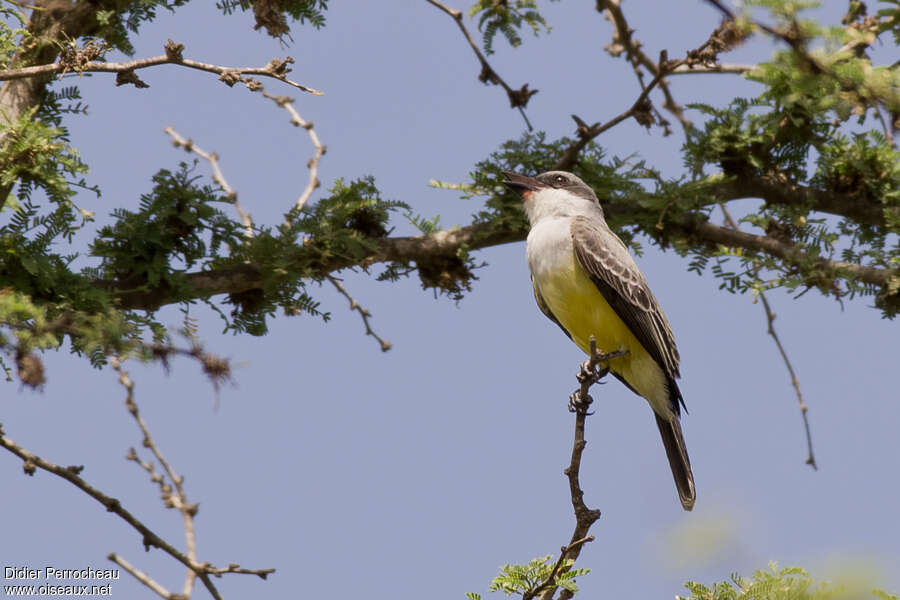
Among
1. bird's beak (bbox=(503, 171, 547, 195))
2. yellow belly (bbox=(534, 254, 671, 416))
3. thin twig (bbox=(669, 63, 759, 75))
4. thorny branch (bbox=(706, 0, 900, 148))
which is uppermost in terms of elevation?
thin twig (bbox=(669, 63, 759, 75))

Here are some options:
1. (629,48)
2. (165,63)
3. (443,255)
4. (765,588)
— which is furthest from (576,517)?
(629,48)

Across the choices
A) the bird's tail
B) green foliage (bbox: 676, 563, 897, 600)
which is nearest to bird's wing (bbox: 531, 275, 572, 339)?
the bird's tail

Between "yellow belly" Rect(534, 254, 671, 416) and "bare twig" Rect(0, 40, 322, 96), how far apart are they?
2350mm

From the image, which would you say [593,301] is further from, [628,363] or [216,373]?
[216,373]

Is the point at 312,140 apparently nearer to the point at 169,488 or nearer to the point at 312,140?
the point at 312,140

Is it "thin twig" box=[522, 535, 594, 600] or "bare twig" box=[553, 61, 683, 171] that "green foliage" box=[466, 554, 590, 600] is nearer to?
"thin twig" box=[522, 535, 594, 600]

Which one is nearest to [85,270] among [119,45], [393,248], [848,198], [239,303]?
[239,303]

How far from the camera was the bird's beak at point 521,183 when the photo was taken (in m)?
5.90

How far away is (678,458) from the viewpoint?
5.74 m

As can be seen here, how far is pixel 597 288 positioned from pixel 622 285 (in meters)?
0.14

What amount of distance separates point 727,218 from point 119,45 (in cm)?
366

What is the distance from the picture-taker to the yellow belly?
19.1ft

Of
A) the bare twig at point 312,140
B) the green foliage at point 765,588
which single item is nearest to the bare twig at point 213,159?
the bare twig at point 312,140

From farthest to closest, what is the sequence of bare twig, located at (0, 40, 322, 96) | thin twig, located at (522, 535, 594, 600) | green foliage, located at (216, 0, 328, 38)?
green foliage, located at (216, 0, 328, 38) → bare twig, located at (0, 40, 322, 96) → thin twig, located at (522, 535, 594, 600)
